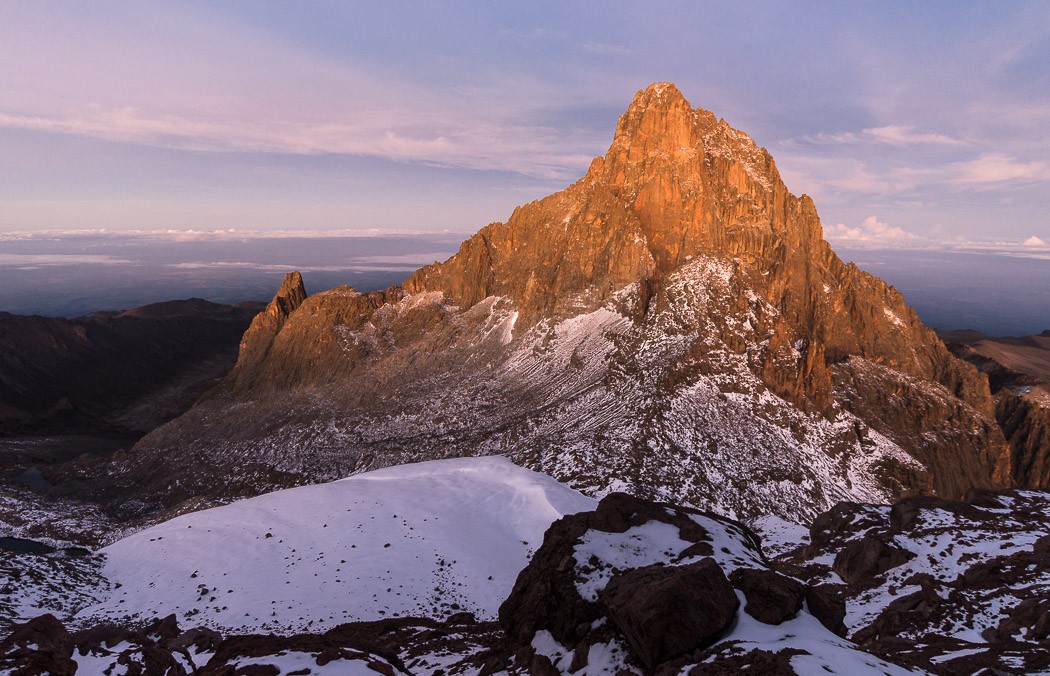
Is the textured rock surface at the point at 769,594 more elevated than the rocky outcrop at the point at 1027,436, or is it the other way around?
the textured rock surface at the point at 769,594

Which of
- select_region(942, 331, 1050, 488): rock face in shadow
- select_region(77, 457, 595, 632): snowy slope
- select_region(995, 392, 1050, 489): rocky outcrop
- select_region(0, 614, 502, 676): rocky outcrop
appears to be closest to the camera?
select_region(0, 614, 502, 676): rocky outcrop

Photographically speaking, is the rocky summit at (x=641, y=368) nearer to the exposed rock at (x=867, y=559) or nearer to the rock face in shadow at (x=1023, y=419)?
the rock face in shadow at (x=1023, y=419)

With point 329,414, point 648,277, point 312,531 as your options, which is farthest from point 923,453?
point 329,414

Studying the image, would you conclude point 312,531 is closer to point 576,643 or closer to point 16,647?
point 16,647

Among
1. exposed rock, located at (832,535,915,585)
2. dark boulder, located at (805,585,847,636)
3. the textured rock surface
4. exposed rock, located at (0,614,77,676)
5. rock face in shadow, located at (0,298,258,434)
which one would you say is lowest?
rock face in shadow, located at (0,298,258,434)

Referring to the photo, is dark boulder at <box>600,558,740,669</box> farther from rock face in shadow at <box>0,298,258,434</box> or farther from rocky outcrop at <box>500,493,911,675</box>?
rock face in shadow at <box>0,298,258,434</box>

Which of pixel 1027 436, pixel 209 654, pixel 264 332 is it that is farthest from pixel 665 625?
pixel 264 332

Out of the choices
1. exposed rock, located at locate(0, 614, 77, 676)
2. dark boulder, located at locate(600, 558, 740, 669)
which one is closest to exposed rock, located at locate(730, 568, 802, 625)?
dark boulder, located at locate(600, 558, 740, 669)

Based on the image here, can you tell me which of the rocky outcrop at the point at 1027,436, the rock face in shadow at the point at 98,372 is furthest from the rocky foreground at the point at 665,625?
the rock face in shadow at the point at 98,372
